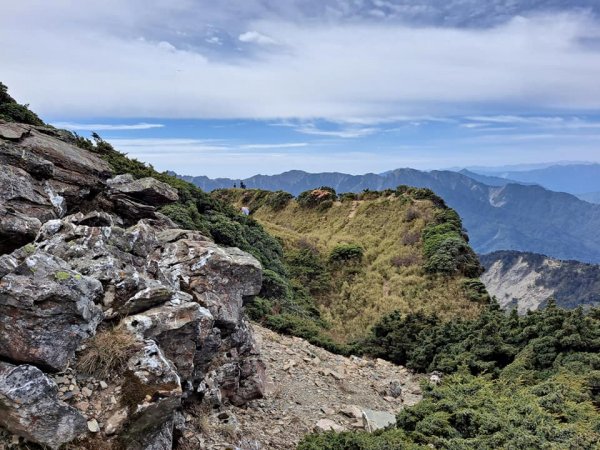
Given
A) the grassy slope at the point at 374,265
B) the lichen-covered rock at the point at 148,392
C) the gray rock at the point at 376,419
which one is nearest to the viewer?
the lichen-covered rock at the point at 148,392

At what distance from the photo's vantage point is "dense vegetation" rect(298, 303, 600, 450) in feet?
26.0

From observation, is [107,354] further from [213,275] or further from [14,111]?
[14,111]

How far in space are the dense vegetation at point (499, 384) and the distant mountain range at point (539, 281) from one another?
81.0 metres

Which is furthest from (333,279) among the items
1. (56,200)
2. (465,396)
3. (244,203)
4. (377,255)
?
(244,203)

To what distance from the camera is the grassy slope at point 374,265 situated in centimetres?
2350

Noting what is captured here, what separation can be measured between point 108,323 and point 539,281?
134 m

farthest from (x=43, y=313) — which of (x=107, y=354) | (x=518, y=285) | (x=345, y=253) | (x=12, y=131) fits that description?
(x=518, y=285)

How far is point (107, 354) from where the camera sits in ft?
19.9

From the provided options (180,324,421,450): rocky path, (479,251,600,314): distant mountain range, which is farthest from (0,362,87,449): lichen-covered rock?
(479,251,600,314): distant mountain range

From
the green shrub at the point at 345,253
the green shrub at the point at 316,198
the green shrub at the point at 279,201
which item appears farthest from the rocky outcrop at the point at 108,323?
the green shrub at the point at 279,201

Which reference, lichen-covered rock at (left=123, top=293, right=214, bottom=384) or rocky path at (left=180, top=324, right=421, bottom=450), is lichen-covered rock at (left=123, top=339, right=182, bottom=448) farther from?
rocky path at (left=180, top=324, right=421, bottom=450)

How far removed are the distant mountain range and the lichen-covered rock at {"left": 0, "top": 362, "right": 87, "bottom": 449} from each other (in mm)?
94818

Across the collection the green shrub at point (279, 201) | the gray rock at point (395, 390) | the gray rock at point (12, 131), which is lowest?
the gray rock at point (395, 390)

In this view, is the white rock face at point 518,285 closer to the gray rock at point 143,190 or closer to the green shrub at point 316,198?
the green shrub at point 316,198
